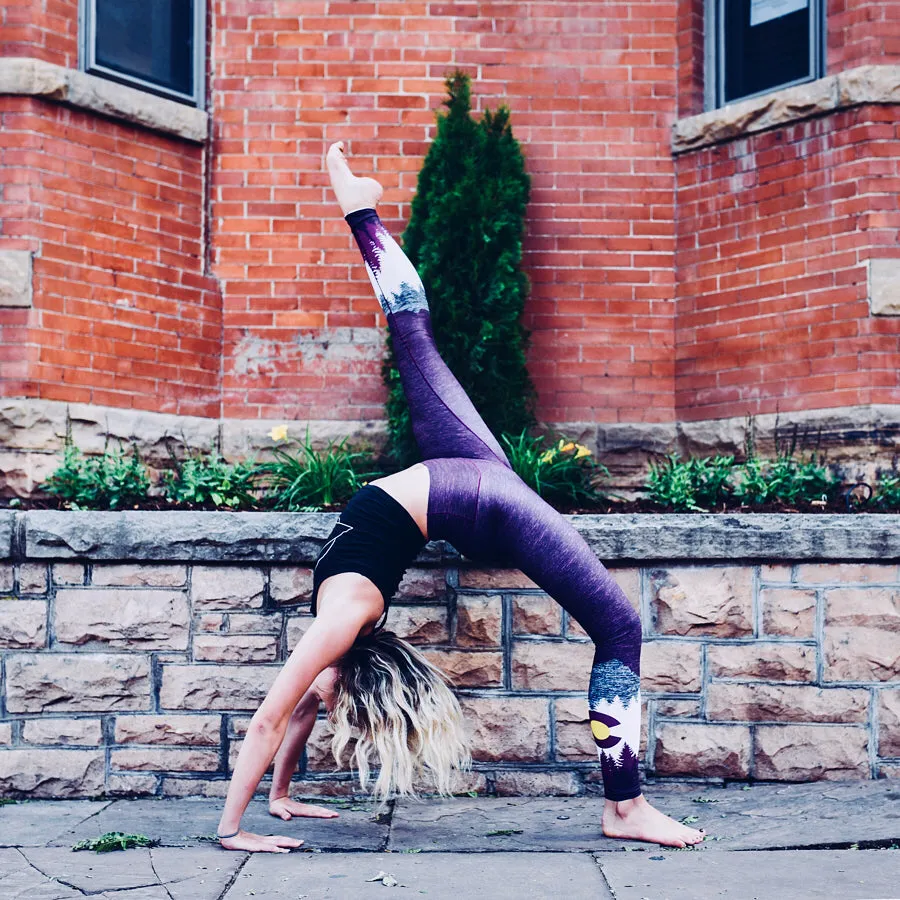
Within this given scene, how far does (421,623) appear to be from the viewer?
467 cm

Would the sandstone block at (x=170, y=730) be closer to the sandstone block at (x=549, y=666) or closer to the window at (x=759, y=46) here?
the sandstone block at (x=549, y=666)

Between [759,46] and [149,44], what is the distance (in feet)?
11.5

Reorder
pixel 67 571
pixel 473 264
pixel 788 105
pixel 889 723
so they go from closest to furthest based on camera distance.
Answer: pixel 889 723 → pixel 67 571 → pixel 473 264 → pixel 788 105

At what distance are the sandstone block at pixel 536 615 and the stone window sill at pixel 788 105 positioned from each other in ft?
10.5

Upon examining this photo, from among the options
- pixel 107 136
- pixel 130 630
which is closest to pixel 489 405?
pixel 130 630

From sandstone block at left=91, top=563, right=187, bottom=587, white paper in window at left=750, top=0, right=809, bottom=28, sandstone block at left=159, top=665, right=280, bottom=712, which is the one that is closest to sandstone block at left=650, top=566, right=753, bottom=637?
sandstone block at left=159, top=665, right=280, bottom=712

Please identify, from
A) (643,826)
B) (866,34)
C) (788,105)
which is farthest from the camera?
(788,105)

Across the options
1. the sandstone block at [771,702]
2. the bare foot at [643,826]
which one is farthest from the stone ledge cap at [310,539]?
the bare foot at [643,826]

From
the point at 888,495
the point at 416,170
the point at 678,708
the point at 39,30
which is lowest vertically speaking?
the point at 678,708

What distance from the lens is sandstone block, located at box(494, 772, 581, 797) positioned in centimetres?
457

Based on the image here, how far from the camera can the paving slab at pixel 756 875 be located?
314cm

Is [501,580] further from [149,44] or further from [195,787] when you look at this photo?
[149,44]

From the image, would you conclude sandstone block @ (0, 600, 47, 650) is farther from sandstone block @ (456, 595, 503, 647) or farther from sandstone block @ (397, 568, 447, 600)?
sandstone block @ (456, 595, 503, 647)

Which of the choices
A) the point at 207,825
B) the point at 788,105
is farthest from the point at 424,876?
the point at 788,105
